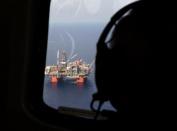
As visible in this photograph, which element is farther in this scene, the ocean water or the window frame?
the window frame

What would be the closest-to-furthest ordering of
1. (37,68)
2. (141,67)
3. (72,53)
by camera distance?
(141,67) → (72,53) → (37,68)

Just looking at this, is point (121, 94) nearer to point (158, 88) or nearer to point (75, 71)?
point (158, 88)

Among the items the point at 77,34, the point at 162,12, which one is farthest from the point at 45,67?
the point at 162,12

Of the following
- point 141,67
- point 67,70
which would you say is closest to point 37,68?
point 67,70

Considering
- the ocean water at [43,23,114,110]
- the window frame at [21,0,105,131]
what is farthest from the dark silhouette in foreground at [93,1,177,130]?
the window frame at [21,0,105,131]

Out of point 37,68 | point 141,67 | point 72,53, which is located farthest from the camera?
point 37,68

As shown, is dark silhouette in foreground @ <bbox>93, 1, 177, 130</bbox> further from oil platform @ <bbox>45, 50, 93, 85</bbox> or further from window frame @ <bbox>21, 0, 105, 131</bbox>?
window frame @ <bbox>21, 0, 105, 131</bbox>

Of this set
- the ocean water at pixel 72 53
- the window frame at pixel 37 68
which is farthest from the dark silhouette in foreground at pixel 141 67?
the window frame at pixel 37 68

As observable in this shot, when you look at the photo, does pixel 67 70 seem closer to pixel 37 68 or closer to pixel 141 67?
pixel 37 68
